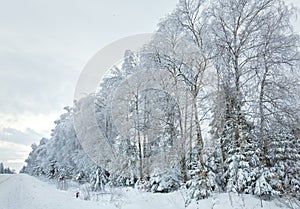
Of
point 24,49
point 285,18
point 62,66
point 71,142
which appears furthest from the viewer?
point 71,142

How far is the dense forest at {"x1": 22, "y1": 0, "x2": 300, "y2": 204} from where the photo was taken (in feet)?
35.3

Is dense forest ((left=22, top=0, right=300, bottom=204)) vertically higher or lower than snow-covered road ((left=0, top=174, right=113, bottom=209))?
higher

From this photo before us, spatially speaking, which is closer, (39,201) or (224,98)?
(39,201)

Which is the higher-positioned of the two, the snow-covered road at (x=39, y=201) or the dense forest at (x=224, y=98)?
the dense forest at (x=224, y=98)

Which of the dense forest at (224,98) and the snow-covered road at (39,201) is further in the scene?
the dense forest at (224,98)

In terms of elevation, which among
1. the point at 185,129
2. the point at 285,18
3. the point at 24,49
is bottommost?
the point at 185,129

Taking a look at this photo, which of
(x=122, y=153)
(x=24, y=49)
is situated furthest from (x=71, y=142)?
(x=24, y=49)

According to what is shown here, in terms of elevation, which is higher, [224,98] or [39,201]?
→ [224,98]

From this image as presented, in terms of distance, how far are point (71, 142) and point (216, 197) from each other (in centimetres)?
2107

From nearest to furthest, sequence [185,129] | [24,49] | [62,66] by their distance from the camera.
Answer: [185,129] → [24,49] → [62,66]

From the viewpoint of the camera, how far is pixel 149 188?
Answer: 17.0m

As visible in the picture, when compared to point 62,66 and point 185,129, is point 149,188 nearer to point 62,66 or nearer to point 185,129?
point 185,129

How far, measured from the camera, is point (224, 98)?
11.9m

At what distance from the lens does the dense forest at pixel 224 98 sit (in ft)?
35.3
